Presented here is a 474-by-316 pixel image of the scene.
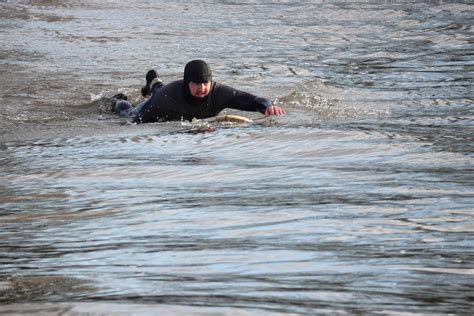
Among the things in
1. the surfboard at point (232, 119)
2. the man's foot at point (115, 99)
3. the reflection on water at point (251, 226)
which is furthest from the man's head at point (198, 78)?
the reflection on water at point (251, 226)

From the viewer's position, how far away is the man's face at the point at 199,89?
12.7m

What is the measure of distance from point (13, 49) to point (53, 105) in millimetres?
7345

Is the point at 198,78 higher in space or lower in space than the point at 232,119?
higher

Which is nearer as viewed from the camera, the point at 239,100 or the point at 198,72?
the point at 198,72

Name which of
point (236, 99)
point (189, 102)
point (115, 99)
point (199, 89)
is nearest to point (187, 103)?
point (189, 102)

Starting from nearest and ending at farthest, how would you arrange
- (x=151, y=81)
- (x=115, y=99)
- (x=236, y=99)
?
(x=236, y=99) → (x=115, y=99) → (x=151, y=81)

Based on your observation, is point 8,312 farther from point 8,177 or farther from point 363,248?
point 8,177

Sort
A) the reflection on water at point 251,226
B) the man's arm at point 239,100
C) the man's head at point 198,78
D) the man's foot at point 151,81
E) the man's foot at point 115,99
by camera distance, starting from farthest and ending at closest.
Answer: the man's foot at point 151,81 → the man's foot at point 115,99 → the man's arm at point 239,100 → the man's head at point 198,78 → the reflection on water at point 251,226

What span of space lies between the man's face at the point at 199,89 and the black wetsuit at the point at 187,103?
0.14 m

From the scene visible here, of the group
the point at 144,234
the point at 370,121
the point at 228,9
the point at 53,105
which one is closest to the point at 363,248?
the point at 144,234

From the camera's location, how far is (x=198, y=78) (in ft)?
41.8

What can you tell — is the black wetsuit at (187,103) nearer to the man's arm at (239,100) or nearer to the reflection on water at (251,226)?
the man's arm at (239,100)

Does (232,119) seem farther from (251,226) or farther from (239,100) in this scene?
(251,226)

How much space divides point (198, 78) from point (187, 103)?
0.42m
